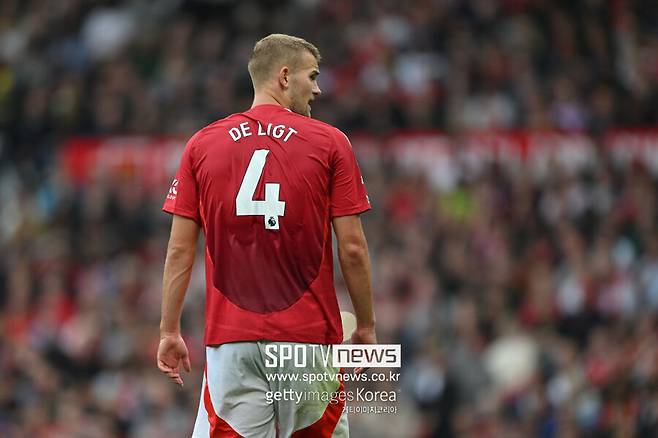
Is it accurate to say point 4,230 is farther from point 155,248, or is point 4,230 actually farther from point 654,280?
point 654,280

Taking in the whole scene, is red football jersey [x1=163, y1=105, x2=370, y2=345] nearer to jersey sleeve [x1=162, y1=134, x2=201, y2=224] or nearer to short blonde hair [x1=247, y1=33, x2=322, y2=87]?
jersey sleeve [x1=162, y1=134, x2=201, y2=224]

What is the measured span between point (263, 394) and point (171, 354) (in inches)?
15.9

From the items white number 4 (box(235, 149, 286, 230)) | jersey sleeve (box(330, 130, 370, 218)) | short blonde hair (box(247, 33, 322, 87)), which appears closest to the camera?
white number 4 (box(235, 149, 286, 230))

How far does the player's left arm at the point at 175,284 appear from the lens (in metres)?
5.13

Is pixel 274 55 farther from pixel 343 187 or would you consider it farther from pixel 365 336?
pixel 365 336

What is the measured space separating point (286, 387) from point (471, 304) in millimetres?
7239

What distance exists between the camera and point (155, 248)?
43.3 ft

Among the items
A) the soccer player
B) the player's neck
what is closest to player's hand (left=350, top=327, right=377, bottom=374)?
the soccer player

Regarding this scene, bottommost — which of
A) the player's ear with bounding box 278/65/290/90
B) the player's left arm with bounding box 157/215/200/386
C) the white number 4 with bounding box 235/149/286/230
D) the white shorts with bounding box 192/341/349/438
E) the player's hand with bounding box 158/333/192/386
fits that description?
the white shorts with bounding box 192/341/349/438

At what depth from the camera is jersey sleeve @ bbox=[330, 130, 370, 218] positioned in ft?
16.8

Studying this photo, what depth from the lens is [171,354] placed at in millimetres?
5160

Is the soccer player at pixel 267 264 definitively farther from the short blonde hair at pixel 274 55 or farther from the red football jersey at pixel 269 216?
the short blonde hair at pixel 274 55

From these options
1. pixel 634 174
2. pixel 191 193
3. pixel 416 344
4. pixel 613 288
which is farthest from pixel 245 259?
pixel 634 174

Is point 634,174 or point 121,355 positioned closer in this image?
point 121,355
